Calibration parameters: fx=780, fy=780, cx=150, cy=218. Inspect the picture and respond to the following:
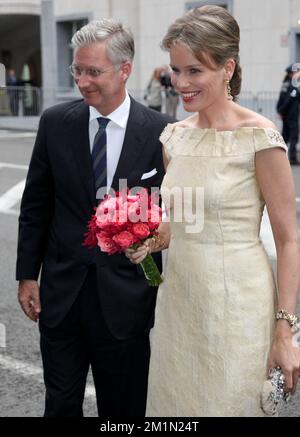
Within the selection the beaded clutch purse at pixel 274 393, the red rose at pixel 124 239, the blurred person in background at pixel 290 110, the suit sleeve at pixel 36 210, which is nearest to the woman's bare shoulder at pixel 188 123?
the red rose at pixel 124 239

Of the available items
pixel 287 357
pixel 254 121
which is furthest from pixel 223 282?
pixel 254 121

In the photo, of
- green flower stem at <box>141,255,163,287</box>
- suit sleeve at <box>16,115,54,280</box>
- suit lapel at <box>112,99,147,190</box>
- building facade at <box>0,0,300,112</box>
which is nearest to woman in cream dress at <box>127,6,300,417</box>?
green flower stem at <box>141,255,163,287</box>

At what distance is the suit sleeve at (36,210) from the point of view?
2.99m

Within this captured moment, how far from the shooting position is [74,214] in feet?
9.57

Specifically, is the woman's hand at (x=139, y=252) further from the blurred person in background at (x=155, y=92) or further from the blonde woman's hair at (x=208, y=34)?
the blurred person in background at (x=155, y=92)

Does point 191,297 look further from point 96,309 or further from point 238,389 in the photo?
point 96,309

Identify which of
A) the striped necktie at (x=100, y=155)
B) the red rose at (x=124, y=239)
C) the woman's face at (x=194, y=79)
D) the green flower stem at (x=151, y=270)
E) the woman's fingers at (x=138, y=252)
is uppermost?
the woman's face at (x=194, y=79)

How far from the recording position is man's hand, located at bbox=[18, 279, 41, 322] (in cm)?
305

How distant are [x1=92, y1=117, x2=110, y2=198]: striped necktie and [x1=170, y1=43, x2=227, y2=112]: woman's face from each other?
0.51 metres

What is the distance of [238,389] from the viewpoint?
2.39m

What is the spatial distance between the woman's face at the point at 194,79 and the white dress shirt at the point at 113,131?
0.48m

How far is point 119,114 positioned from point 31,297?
0.80 meters

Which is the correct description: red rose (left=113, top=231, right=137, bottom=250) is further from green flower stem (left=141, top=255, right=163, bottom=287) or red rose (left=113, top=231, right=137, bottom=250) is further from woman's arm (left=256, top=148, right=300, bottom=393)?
woman's arm (left=256, top=148, right=300, bottom=393)

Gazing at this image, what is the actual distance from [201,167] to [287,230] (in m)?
0.33
